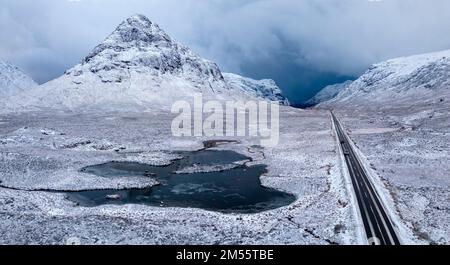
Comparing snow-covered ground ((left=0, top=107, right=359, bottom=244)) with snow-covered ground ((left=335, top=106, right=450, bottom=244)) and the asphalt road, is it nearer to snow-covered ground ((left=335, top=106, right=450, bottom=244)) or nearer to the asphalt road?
the asphalt road

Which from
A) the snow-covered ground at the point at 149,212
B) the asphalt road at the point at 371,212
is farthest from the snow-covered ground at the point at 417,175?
the snow-covered ground at the point at 149,212

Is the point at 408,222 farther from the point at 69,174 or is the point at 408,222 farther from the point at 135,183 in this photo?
the point at 69,174

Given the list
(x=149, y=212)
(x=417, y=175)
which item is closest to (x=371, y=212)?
(x=417, y=175)

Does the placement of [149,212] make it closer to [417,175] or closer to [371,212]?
[371,212]

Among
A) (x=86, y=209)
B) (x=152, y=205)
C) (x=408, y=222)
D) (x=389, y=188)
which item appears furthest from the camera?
(x=389, y=188)

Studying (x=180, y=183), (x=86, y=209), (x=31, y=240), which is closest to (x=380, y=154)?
(x=180, y=183)

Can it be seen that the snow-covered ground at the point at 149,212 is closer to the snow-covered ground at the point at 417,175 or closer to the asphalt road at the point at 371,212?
the asphalt road at the point at 371,212

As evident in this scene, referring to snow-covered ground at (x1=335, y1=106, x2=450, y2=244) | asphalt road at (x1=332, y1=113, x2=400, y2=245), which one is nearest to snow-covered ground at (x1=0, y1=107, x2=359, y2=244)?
asphalt road at (x1=332, y1=113, x2=400, y2=245)

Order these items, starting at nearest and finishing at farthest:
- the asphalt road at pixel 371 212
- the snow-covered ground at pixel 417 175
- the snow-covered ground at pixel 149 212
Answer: the asphalt road at pixel 371 212, the snow-covered ground at pixel 149 212, the snow-covered ground at pixel 417 175
